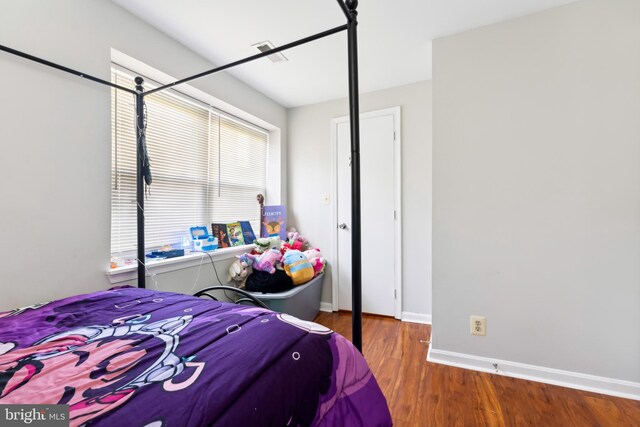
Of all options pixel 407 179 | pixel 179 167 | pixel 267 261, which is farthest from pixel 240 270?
pixel 407 179

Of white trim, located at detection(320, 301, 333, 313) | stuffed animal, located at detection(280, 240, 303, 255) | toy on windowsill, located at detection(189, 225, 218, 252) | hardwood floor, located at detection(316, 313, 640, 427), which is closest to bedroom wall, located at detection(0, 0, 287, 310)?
toy on windowsill, located at detection(189, 225, 218, 252)

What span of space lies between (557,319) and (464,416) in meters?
0.89

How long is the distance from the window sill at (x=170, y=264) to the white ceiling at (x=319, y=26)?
1588mm

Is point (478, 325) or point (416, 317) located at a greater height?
point (478, 325)

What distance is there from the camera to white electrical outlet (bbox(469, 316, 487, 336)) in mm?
1917

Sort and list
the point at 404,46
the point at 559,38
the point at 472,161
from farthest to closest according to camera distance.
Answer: the point at 404,46, the point at 472,161, the point at 559,38

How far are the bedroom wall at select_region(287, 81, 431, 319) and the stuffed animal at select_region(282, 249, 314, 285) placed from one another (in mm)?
568

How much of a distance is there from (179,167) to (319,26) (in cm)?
154

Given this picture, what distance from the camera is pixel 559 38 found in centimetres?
175

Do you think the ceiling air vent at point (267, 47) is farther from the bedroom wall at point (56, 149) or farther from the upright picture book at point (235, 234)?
the upright picture book at point (235, 234)

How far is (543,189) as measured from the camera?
1786mm

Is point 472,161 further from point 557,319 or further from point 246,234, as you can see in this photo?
point 246,234

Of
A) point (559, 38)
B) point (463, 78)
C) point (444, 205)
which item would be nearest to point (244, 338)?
point (444, 205)

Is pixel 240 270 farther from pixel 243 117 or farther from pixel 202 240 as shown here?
pixel 243 117
